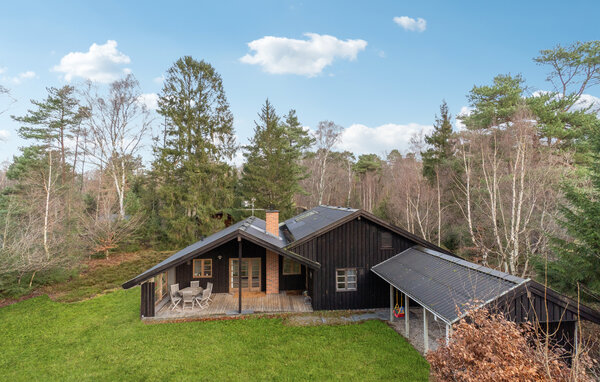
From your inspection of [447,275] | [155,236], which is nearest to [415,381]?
[447,275]

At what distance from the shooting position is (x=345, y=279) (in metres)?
10.5

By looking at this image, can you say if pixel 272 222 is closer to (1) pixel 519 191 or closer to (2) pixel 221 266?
(2) pixel 221 266

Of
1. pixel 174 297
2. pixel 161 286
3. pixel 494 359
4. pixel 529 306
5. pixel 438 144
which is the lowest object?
pixel 174 297

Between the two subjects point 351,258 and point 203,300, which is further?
point 203,300

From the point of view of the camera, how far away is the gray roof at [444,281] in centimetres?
591

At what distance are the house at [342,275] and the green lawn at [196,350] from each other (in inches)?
52.3

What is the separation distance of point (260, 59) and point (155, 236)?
1702cm

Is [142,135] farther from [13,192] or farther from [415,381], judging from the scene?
[415,381]

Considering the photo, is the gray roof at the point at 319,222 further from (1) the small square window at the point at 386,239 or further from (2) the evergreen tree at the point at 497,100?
(2) the evergreen tree at the point at 497,100

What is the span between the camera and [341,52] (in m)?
21.1

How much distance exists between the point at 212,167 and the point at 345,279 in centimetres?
1663

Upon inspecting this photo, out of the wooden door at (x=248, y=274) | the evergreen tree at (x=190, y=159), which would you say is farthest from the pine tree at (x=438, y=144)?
the evergreen tree at (x=190, y=159)

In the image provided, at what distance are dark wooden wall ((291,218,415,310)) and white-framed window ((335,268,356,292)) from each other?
5.3 inches

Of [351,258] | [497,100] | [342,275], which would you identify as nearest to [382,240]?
[351,258]
